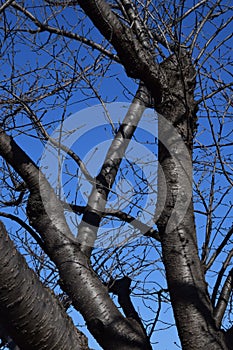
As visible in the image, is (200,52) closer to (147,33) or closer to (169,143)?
(147,33)

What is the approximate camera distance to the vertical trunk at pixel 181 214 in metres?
3.04

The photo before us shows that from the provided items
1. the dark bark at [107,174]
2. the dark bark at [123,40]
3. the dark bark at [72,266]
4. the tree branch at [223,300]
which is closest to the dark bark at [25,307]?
the dark bark at [72,266]

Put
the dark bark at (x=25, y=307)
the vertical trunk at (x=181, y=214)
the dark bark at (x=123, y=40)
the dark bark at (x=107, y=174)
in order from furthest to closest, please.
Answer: the dark bark at (x=107, y=174), the dark bark at (x=123, y=40), the vertical trunk at (x=181, y=214), the dark bark at (x=25, y=307)

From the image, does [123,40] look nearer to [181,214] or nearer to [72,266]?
[181,214]

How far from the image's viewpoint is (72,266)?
3277 millimetres

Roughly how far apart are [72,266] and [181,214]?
77cm

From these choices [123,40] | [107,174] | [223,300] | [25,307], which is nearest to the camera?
[25,307]

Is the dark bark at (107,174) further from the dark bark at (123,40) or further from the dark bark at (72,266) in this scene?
the dark bark at (123,40)

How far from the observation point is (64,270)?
3287mm

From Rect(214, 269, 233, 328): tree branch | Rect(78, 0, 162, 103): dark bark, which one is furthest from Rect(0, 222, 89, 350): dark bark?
Rect(78, 0, 162, 103): dark bark

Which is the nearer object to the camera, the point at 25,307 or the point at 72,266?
the point at 25,307

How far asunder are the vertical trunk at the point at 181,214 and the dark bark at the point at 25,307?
131 cm

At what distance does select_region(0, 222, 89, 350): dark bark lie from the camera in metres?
1.71

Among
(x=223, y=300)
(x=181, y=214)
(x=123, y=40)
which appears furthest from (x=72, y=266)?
(x=123, y=40)
